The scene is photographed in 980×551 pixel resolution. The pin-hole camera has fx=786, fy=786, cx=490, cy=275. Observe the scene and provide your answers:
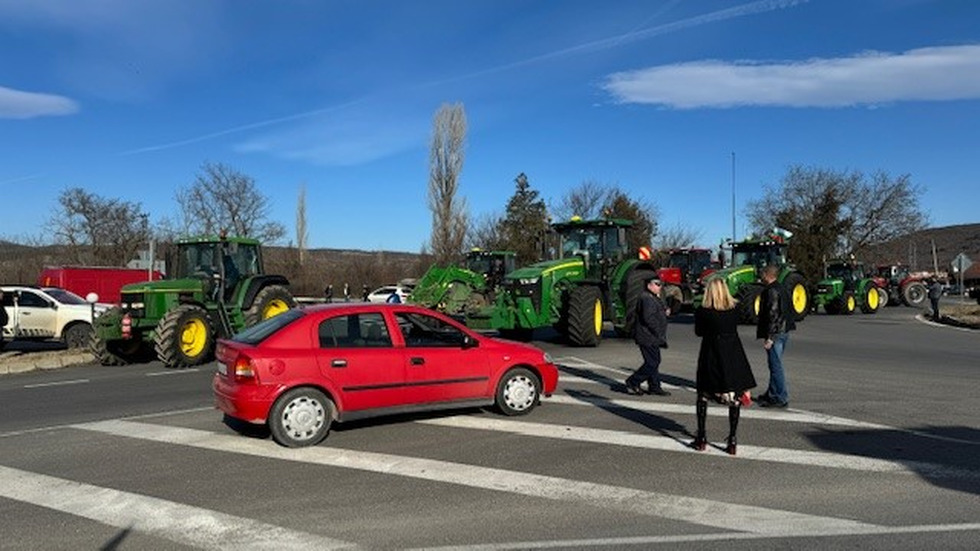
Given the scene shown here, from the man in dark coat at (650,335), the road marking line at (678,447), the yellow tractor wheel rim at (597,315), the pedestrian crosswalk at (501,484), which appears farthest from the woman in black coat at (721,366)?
the yellow tractor wheel rim at (597,315)

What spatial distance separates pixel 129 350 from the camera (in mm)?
17062

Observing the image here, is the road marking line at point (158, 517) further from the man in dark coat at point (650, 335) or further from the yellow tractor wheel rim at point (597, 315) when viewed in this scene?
the yellow tractor wheel rim at point (597, 315)

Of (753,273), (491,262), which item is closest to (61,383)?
(491,262)

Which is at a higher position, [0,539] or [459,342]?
[459,342]

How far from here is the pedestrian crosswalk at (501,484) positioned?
17.5ft

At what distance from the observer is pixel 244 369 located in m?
7.90

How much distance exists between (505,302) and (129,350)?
823cm

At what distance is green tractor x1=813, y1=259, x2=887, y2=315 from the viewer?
1272 inches

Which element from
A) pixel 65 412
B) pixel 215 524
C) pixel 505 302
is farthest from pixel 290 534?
pixel 505 302

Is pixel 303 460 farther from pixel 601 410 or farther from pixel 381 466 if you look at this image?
pixel 601 410

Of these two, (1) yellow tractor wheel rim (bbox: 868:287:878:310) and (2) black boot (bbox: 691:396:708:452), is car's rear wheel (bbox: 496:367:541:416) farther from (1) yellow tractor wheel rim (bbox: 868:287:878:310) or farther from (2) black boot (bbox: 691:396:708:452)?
(1) yellow tractor wheel rim (bbox: 868:287:878:310)

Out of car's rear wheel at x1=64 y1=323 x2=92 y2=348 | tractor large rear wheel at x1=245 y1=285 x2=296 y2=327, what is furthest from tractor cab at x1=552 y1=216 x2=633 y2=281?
car's rear wheel at x1=64 y1=323 x2=92 y2=348

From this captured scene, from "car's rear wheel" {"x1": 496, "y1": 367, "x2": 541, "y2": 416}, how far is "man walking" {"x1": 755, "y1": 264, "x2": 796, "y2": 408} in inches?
113

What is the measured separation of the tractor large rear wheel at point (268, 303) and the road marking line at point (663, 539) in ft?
38.6
